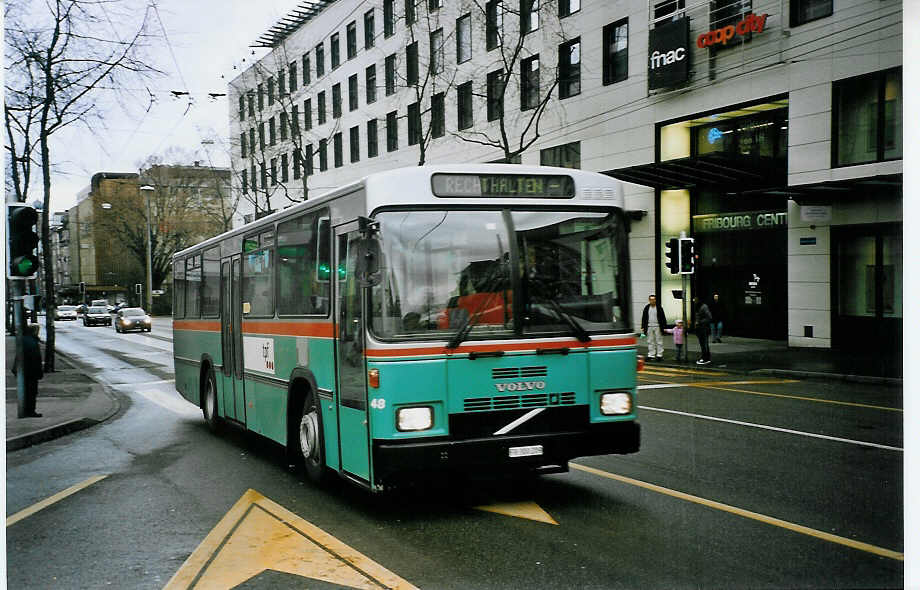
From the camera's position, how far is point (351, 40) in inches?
566

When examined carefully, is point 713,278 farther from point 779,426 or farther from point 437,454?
point 437,454

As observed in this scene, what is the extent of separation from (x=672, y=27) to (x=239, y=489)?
17303 mm

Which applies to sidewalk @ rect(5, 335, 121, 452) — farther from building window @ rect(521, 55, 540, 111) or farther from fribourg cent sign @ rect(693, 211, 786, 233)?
fribourg cent sign @ rect(693, 211, 786, 233)

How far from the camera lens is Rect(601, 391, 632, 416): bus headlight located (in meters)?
6.73

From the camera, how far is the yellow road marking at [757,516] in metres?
5.51

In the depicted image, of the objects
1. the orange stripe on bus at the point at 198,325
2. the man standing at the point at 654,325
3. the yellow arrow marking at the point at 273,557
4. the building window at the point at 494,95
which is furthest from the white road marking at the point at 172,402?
the man standing at the point at 654,325

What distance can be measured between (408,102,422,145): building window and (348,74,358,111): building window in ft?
4.22

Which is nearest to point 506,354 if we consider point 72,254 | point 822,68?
point 72,254

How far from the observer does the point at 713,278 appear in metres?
25.7

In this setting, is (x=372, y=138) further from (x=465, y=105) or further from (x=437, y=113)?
(x=465, y=105)

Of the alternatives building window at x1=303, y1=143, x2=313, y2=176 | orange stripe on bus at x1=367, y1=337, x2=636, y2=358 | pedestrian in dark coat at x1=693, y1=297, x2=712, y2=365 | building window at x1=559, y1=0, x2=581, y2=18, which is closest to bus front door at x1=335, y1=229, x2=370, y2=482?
orange stripe on bus at x1=367, y1=337, x2=636, y2=358

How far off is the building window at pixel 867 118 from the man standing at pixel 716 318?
11.9 m

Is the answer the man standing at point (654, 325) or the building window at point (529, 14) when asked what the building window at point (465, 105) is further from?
the man standing at point (654, 325)

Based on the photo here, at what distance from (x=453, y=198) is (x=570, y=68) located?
18.3 m
